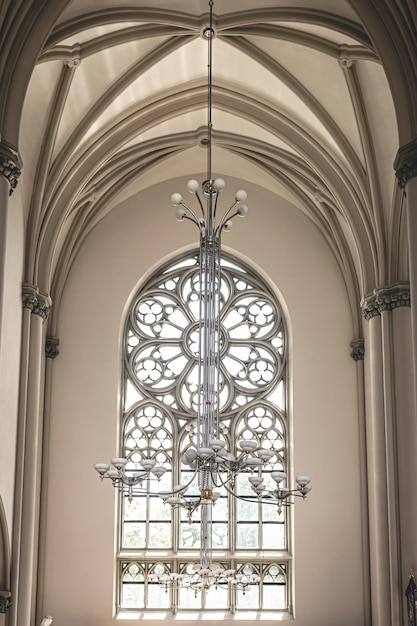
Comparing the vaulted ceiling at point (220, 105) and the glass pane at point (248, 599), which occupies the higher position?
the vaulted ceiling at point (220, 105)

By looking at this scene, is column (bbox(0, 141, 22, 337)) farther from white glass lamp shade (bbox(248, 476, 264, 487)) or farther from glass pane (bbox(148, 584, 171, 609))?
glass pane (bbox(148, 584, 171, 609))

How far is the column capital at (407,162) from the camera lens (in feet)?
34.2

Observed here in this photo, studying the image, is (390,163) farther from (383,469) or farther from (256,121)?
(383,469)

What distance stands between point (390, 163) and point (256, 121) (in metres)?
2.62

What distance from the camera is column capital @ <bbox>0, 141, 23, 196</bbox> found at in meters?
10.6

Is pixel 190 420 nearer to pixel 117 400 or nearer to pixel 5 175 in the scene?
pixel 117 400

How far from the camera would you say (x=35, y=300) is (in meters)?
14.8

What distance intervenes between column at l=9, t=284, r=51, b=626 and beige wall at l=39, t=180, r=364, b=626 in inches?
92.9

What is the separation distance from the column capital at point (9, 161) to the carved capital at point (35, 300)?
13.4ft

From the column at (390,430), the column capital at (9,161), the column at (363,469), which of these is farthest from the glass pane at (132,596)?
the column capital at (9,161)

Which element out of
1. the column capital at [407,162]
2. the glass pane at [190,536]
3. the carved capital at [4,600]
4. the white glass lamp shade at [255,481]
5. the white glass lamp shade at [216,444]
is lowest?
the carved capital at [4,600]

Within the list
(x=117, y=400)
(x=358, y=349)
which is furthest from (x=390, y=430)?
(x=117, y=400)

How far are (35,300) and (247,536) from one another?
5.69 meters

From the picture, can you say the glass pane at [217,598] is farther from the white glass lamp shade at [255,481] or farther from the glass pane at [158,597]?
the white glass lamp shade at [255,481]
